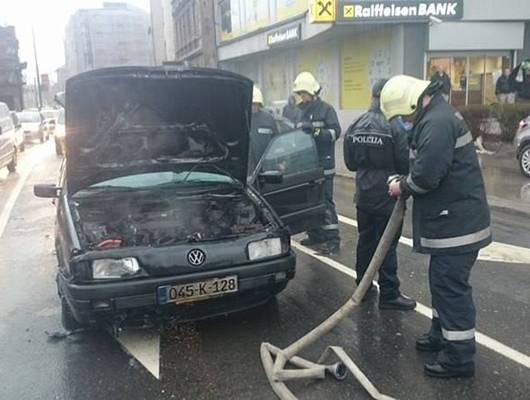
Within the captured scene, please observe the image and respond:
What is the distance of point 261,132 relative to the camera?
6.41 m

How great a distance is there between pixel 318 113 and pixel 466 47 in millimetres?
10764

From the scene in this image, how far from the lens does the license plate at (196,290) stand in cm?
372

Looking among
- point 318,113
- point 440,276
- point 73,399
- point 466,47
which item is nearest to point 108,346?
point 73,399

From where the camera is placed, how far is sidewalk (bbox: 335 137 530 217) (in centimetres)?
802

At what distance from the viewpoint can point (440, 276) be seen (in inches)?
135

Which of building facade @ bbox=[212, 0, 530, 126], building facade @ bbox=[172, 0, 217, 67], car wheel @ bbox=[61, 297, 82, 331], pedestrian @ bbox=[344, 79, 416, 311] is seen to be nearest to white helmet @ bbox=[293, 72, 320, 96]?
pedestrian @ bbox=[344, 79, 416, 311]

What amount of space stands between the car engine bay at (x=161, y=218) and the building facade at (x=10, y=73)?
177 feet

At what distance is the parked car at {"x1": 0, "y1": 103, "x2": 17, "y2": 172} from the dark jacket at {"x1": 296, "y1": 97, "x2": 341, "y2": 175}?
9.99 metres

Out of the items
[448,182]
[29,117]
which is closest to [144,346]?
[448,182]

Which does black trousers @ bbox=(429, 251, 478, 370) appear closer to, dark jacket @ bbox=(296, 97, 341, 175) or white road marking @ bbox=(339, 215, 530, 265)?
white road marking @ bbox=(339, 215, 530, 265)

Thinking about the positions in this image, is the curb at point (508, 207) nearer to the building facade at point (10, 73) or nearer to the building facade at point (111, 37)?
the building facade at point (10, 73)

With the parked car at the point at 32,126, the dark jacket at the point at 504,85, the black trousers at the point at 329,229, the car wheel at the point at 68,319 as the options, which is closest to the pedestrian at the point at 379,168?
the black trousers at the point at 329,229

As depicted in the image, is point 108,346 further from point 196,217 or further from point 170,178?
point 170,178

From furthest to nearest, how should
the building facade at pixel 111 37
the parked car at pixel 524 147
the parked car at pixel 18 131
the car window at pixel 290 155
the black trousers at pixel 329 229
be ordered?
1. the building facade at pixel 111 37
2. the parked car at pixel 18 131
3. the parked car at pixel 524 147
4. the black trousers at pixel 329 229
5. the car window at pixel 290 155
